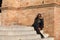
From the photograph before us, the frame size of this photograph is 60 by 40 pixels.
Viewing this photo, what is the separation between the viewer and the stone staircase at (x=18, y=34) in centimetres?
1000

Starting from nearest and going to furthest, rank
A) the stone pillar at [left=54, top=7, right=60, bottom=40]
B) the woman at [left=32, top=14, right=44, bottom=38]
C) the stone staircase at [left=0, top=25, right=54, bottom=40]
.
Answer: the stone staircase at [left=0, top=25, right=54, bottom=40] < the woman at [left=32, top=14, right=44, bottom=38] < the stone pillar at [left=54, top=7, right=60, bottom=40]

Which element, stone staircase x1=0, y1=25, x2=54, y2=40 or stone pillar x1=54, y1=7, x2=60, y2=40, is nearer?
stone staircase x1=0, y1=25, x2=54, y2=40

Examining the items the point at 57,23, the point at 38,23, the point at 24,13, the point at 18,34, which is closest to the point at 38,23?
the point at 38,23

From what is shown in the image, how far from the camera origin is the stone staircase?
1000 cm

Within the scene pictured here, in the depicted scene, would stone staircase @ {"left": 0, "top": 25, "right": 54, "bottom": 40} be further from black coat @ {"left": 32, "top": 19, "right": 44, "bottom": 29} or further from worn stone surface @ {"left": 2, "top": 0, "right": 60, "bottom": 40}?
worn stone surface @ {"left": 2, "top": 0, "right": 60, "bottom": 40}

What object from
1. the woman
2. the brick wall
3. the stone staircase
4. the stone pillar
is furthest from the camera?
the brick wall

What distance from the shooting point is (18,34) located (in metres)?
10.4

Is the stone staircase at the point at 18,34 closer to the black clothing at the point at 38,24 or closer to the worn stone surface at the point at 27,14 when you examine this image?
the black clothing at the point at 38,24

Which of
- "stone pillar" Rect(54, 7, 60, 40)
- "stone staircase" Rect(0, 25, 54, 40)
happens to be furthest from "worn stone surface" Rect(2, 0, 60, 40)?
"stone staircase" Rect(0, 25, 54, 40)

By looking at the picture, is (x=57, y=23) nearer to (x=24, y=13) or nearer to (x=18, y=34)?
(x=24, y=13)

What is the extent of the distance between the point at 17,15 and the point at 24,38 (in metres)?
2.76

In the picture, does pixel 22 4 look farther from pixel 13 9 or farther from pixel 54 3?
pixel 54 3

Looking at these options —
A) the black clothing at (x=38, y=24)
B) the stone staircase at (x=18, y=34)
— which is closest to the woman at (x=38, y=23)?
the black clothing at (x=38, y=24)

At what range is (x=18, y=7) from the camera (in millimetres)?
12641
